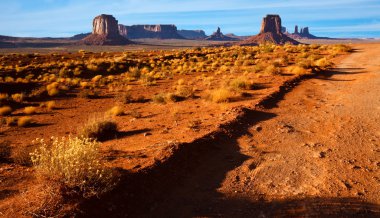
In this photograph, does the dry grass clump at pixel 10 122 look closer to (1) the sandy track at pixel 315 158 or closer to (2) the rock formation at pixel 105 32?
(1) the sandy track at pixel 315 158

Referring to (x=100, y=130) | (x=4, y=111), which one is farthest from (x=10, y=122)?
(x=100, y=130)

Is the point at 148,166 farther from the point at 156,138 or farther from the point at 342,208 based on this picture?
the point at 342,208

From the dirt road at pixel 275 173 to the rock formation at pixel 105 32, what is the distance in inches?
5986

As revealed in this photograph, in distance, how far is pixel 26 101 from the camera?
19141mm

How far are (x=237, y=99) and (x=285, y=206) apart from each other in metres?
8.94

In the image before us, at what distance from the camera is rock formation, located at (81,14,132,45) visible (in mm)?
158675

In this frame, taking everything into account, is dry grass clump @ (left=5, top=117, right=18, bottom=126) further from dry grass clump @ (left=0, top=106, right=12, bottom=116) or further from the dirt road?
the dirt road

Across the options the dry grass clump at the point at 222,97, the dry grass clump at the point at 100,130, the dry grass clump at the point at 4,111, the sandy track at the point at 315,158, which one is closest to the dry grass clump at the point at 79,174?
the sandy track at the point at 315,158

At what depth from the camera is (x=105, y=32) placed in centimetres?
16938

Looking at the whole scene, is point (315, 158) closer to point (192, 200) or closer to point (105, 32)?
point (192, 200)

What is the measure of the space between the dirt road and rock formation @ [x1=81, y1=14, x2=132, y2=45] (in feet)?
499

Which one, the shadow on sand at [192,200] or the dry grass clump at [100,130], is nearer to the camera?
the shadow on sand at [192,200]

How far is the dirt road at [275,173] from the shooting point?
5562mm

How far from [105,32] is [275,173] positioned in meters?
173
